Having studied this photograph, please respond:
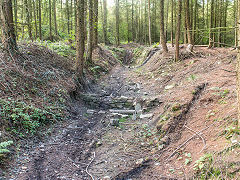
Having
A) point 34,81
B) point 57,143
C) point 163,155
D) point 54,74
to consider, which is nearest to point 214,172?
point 163,155

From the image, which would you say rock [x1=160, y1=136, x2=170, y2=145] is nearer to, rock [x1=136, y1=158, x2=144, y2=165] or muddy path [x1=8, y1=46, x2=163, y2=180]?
muddy path [x1=8, y1=46, x2=163, y2=180]

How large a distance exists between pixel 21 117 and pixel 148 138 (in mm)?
3959

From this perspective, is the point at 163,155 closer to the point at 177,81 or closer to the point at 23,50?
the point at 177,81

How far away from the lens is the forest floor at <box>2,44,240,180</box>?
390 cm

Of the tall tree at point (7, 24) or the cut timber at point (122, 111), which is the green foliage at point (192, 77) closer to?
the cut timber at point (122, 111)

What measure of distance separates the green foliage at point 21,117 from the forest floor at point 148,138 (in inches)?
21.7

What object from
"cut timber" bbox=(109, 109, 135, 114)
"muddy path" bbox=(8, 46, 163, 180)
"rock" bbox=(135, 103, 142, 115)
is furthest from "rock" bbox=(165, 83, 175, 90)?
"cut timber" bbox=(109, 109, 135, 114)

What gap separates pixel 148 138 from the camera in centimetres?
577

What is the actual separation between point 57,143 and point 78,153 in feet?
2.46

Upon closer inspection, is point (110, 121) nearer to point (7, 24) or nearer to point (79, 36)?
point (79, 36)

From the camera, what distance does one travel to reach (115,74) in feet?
48.5

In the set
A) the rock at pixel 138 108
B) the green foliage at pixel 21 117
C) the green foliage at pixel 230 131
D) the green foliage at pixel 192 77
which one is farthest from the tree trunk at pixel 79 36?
the green foliage at pixel 230 131

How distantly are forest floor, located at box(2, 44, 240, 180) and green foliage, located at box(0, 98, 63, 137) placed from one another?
1.81ft

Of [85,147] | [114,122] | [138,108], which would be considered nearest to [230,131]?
[85,147]
